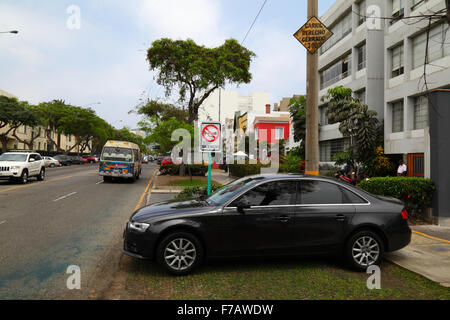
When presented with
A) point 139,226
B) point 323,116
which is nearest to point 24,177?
point 139,226

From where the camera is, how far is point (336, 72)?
24.9 metres

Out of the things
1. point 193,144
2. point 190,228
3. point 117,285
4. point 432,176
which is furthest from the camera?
point 193,144

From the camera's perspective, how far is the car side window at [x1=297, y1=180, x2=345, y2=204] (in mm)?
5367

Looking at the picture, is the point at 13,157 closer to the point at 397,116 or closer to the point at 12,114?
the point at 397,116

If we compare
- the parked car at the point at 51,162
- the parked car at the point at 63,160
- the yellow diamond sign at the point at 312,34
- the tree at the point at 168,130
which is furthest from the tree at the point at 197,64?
the parked car at the point at 63,160

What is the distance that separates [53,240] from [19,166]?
13433 mm

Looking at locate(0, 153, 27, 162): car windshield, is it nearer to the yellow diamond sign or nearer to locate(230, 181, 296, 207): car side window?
the yellow diamond sign

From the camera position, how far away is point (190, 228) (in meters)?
4.92

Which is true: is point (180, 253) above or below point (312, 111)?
below

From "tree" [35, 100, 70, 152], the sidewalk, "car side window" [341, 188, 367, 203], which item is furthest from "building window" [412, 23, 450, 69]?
"tree" [35, 100, 70, 152]

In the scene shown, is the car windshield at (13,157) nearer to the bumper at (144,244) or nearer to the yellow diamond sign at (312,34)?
the bumper at (144,244)
